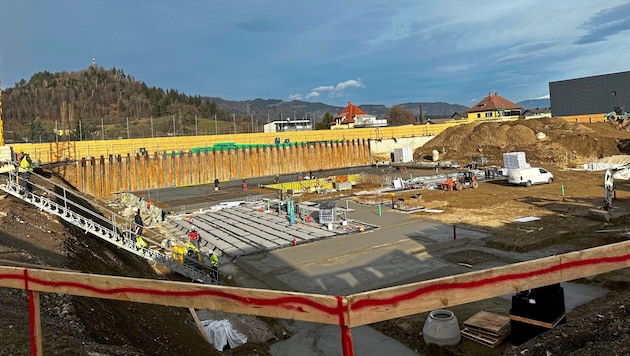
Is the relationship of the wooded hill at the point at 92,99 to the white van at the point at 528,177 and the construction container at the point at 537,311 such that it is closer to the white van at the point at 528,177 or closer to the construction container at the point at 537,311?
the white van at the point at 528,177

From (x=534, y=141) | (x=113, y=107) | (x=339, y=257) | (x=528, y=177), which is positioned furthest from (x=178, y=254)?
(x=113, y=107)

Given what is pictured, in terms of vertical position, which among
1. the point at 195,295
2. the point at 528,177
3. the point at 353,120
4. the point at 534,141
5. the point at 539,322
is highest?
the point at 353,120

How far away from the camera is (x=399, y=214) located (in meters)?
23.7

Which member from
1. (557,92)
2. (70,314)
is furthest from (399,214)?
(557,92)

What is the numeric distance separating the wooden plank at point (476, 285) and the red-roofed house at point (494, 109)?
284 ft

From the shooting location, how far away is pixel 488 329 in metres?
8.80

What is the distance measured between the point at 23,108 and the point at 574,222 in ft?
362

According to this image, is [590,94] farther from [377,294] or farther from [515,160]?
[377,294]

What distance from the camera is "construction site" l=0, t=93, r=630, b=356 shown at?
9.23ft

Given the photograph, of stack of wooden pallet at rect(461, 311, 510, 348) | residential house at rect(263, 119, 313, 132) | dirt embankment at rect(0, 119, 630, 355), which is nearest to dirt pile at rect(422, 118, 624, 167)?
dirt embankment at rect(0, 119, 630, 355)

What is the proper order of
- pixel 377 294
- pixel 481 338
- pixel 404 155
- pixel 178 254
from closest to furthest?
pixel 377 294 → pixel 481 338 → pixel 178 254 → pixel 404 155

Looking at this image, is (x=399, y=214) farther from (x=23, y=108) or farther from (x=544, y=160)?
(x=23, y=108)

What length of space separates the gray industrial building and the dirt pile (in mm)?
19809

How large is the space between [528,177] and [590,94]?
2191 inches
